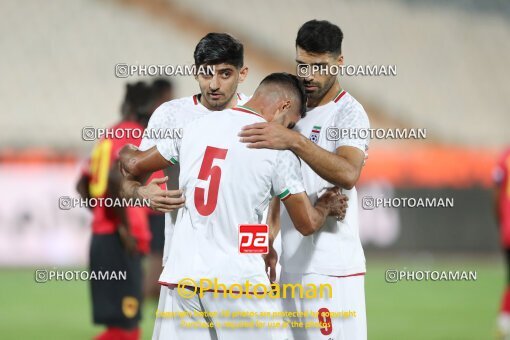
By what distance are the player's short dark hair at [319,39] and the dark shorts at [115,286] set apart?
109 inches

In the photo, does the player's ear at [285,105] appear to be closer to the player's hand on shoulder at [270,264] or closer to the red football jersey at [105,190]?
the player's hand on shoulder at [270,264]

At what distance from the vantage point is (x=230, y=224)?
13.0ft

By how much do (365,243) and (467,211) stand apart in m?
2.00

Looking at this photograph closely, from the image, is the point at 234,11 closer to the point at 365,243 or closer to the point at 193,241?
the point at 365,243

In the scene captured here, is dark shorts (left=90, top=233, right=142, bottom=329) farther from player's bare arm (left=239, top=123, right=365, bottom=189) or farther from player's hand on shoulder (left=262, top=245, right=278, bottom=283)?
player's bare arm (left=239, top=123, right=365, bottom=189)

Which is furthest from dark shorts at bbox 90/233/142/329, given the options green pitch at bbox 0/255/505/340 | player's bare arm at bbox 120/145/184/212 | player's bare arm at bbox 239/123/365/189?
player's bare arm at bbox 239/123/365/189

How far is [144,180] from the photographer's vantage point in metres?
4.69

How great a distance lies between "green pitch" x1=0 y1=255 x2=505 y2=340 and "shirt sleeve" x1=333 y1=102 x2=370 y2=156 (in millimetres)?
4460

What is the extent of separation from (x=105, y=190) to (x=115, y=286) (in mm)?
735

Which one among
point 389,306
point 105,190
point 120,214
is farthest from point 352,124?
point 389,306

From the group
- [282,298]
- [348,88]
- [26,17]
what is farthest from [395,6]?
[282,298]

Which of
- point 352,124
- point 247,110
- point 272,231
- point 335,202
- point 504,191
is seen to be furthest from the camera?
point 504,191

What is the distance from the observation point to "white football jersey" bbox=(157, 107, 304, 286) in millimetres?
3967

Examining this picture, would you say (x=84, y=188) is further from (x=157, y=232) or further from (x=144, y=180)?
(x=144, y=180)
